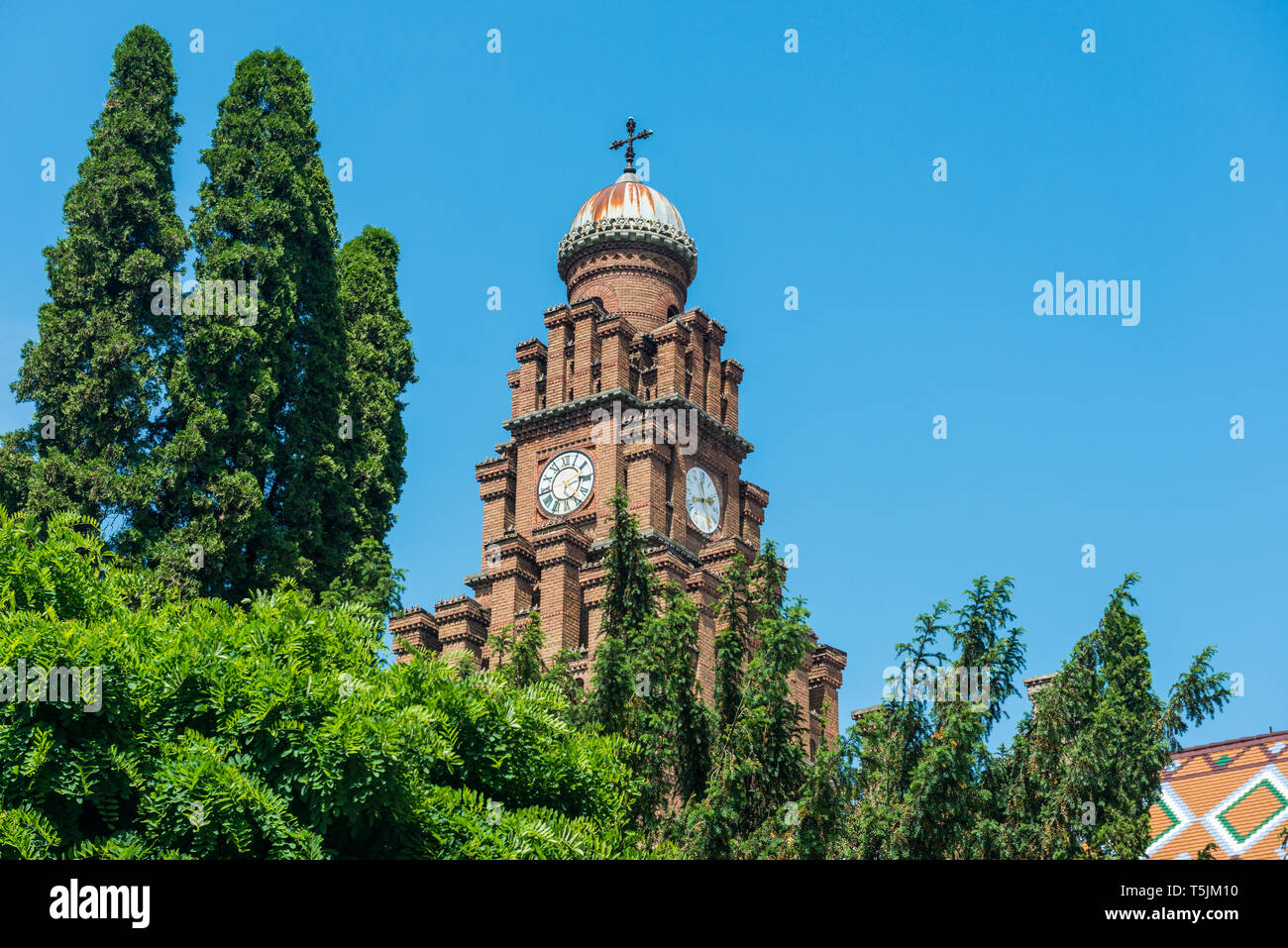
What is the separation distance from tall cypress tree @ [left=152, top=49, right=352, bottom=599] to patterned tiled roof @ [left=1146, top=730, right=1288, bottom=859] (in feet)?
71.7

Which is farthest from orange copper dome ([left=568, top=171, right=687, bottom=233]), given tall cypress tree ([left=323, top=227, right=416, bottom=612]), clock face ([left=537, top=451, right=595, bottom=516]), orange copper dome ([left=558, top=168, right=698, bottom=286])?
tall cypress tree ([left=323, top=227, right=416, bottom=612])

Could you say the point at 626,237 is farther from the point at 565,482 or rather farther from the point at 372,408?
the point at 372,408

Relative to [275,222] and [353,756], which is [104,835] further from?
[275,222]

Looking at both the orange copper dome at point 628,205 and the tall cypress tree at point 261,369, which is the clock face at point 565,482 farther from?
the tall cypress tree at point 261,369

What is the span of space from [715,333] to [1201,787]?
93.4ft

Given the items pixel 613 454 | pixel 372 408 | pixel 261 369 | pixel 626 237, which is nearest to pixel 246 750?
pixel 261 369

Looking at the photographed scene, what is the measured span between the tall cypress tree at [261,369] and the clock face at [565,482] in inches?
712

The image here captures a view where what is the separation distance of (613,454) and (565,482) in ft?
8.21

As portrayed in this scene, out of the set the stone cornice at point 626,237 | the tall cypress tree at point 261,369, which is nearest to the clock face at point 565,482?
the stone cornice at point 626,237

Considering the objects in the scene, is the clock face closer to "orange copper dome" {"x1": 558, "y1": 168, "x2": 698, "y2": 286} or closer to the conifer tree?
"orange copper dome" {"x1": 558, "y1": 168, "x2": 698, "y2": 286}

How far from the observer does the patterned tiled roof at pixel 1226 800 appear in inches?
1586

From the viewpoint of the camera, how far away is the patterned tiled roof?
40281 mm
